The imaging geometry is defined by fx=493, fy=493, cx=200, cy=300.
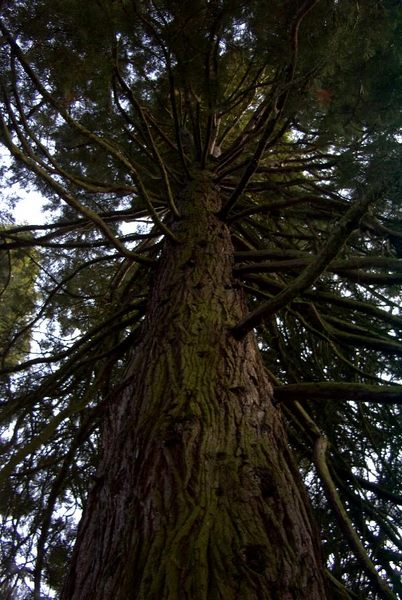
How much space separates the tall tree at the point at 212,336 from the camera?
139 centimetres

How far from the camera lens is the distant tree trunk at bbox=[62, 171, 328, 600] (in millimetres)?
1214

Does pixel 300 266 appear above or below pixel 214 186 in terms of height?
below

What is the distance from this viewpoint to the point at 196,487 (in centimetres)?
143

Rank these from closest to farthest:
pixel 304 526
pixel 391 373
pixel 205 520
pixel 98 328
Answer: pixel 205 520
pixel 304 526
pixel 98 328
pixel 391 373

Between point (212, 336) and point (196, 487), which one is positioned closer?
point (196, 487)

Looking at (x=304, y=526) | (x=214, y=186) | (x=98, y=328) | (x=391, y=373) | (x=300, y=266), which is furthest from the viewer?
(x=214, y=186)

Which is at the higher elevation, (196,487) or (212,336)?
(212,336)

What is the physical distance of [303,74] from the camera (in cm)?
285

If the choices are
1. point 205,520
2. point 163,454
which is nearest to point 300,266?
point 163,454

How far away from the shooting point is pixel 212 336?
209 cm

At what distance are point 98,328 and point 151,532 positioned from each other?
4.76ft

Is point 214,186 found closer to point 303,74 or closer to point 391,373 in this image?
point 303,74

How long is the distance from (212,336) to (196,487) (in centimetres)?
77

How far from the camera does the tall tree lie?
1.39 m
